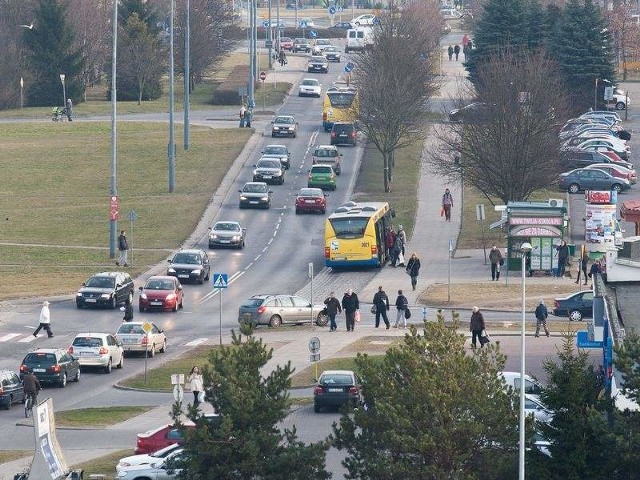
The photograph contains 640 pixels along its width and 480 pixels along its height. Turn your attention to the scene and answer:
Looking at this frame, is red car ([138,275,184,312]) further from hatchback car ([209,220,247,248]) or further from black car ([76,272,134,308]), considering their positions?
hatchback car ([209,220,247,248])

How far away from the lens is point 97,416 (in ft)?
128

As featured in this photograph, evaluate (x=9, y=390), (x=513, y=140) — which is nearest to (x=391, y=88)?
(x=513, y=140)

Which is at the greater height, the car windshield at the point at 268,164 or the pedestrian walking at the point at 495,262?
the car windshield at the point at 268,164

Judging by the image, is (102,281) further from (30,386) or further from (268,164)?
(268,164)

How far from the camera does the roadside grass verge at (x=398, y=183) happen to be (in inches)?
3063

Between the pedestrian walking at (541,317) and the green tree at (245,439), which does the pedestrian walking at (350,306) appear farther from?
the green tree at (245,439)

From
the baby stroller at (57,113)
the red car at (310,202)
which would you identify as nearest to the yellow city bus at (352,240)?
the red car at (310,202)

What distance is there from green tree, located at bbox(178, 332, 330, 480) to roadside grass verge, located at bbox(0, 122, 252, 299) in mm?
32250

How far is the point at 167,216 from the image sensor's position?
7500cm

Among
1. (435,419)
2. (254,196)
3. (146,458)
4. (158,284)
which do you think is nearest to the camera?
(435,419)

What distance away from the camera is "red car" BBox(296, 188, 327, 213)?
7688 cm

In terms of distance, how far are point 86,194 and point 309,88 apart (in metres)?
39.5

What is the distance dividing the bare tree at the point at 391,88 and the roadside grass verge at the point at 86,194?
8318mm

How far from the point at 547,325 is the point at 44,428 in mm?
25525
